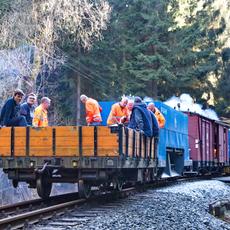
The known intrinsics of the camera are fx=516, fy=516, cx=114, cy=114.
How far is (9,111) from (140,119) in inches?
117

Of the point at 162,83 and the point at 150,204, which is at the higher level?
the point at 162,83

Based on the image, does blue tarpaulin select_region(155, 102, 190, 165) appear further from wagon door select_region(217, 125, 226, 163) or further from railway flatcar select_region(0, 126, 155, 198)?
wagon door select_region(217, 125, 226, 163)

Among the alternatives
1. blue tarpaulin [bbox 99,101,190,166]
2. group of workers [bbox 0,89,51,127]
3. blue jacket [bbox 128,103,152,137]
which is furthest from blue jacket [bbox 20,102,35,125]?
blue tarpaulin [bbox 99,101,190,166]

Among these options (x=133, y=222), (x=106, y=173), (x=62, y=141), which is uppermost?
(x=62, y=141)

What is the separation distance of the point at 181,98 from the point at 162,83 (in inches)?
66.8

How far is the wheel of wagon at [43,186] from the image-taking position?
35.6 feet

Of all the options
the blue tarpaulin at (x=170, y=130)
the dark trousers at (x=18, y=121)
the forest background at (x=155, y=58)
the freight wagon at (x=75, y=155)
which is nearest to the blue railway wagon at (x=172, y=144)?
the blue tarpaulin at (x=170, y=130)

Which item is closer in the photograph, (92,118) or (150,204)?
(150,204)

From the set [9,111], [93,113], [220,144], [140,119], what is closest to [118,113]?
[93,113]

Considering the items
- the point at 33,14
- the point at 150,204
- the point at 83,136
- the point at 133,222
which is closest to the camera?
the point at 133,222

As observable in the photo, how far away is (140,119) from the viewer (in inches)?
467

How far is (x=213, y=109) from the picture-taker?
37.3m

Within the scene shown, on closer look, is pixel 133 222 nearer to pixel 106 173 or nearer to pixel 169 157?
pixel 106 173

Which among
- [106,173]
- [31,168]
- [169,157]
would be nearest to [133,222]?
[106,173]
